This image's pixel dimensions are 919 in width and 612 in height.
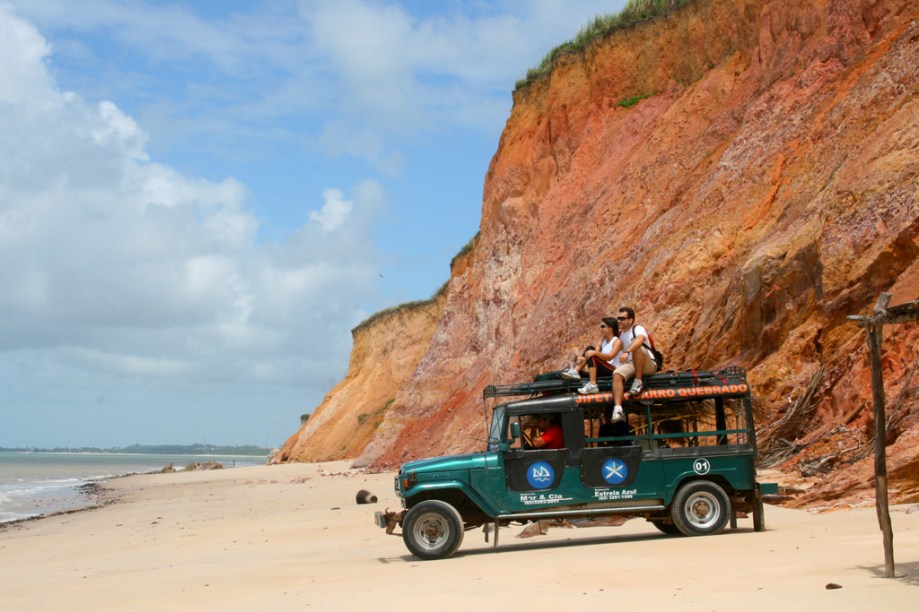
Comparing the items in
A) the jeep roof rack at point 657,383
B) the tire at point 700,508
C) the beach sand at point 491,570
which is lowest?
the beach sand at point 491,570

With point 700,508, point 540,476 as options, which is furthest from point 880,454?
point 540,476

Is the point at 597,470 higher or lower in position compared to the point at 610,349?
lower

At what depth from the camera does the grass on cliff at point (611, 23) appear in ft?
125

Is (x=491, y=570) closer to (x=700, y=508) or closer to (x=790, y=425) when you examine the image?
(x=700, y=508)

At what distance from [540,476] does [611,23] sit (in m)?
30.8

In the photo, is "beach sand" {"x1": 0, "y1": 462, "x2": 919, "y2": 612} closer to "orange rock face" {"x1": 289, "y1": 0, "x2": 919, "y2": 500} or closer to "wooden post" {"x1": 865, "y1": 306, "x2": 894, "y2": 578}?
"wooden post" {"x1": 865, "y1": 306, "x2": 894, "y2": 578}

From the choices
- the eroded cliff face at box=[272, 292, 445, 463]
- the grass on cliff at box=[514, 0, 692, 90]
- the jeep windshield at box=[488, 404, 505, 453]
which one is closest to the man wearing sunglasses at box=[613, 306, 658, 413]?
the jeep windshield at box=[488, 404, 505, 453]

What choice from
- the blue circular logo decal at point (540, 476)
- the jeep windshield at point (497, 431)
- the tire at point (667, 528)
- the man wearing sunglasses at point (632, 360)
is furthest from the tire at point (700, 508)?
the jeep windshield at point (497, 431)

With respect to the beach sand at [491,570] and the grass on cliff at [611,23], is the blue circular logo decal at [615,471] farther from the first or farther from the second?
the grass on cliff at [611,23]

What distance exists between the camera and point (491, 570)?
34.4 ft

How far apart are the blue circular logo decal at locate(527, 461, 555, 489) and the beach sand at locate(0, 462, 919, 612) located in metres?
0.78

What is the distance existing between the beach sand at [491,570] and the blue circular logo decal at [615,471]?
2.48ft

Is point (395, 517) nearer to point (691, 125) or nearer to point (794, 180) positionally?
point (794, 180)

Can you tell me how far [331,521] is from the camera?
18.5m
